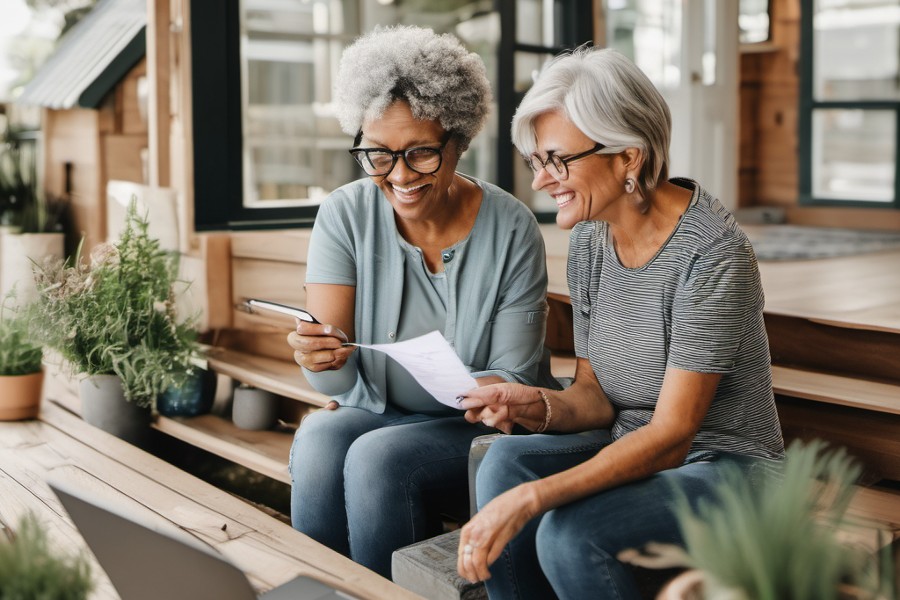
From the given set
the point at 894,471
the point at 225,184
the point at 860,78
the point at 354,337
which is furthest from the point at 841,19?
the point at 354,337

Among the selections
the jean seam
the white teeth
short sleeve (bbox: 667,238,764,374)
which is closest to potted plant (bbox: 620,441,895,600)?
short sleeve (bbox: 667,238,764,374)

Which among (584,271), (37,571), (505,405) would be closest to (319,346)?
(505,405)

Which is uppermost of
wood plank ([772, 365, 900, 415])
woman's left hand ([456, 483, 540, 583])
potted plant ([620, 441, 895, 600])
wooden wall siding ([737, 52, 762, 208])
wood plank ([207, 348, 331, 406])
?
wooden wall siding ([737, 52, 762, 208])

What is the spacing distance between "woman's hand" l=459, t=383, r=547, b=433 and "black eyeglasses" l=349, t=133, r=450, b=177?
0.50m

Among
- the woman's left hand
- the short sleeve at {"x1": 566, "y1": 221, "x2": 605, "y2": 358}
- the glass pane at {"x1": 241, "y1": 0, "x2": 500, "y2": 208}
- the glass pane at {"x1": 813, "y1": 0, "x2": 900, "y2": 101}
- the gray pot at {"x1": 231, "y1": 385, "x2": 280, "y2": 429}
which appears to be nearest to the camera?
the woman's left hand

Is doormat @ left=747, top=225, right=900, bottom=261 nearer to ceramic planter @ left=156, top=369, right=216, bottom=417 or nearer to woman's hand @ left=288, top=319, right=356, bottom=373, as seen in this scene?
ceramic planter @ left=156, top=369, right=216, bottom=417

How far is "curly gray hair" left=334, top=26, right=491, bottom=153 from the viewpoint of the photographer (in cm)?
200

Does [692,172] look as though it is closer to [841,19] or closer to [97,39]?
[841,19]

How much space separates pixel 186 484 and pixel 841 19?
501cm

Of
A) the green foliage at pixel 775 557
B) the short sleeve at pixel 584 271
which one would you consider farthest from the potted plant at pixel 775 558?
the short sleeve at pixel 584 271

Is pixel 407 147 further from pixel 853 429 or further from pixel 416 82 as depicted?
pixel 853 429

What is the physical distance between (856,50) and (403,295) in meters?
4.48

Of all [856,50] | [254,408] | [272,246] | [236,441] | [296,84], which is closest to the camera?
[236,441]

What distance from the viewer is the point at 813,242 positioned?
15.5 feet
